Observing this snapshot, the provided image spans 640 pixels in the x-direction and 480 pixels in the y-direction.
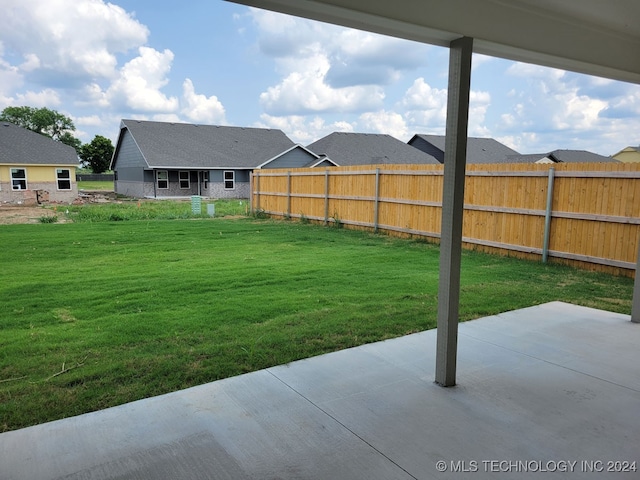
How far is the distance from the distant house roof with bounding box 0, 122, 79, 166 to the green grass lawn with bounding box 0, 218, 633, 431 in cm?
989

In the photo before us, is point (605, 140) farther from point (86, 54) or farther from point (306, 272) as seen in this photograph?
point (86, 54)

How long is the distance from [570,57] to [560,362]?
2290mm

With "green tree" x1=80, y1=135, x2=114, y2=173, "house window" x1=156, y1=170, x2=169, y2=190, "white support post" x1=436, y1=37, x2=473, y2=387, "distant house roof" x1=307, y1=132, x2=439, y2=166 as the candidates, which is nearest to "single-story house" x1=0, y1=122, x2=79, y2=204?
"house window" x1=156, y1=170, x2=169, y2=190

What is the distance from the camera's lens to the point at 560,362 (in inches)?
141

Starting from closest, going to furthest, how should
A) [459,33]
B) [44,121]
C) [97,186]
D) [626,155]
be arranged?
[459,33] → [44,121] → [626,155] → [97,186]

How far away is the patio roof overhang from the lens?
8.29 feet

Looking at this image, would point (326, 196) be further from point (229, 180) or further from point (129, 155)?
point (129, 155)

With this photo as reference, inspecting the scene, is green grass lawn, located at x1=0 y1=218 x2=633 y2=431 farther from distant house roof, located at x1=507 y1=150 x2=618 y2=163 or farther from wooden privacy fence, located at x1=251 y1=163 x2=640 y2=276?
distant house roof, located at x1=507 y1=150 x2=618 y2=163

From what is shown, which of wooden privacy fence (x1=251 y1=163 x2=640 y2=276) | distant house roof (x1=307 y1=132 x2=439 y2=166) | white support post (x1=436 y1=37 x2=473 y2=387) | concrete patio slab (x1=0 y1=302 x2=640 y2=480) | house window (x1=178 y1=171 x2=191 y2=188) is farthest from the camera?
distant house roof (x1=307 y1=132 x2=439 y2=166)

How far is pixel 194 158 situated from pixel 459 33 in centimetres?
2391

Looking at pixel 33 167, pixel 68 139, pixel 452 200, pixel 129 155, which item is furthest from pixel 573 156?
pixel 33 167

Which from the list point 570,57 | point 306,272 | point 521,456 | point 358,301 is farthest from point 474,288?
point 521,456

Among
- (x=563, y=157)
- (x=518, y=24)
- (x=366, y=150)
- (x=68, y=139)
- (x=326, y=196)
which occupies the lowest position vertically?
(x=326, y=196)

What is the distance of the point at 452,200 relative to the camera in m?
2.94
